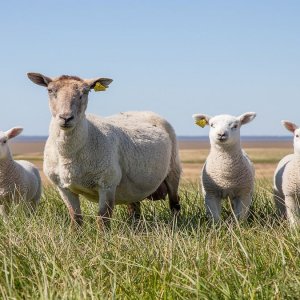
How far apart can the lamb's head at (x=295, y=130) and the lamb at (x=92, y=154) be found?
1.60m

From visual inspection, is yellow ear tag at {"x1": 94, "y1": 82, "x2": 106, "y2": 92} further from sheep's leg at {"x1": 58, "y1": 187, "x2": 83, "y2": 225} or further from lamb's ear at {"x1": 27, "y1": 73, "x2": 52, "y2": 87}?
sheep's leg at {"x1": 58, "y1": 187, "x2": 83, "y2": 225}

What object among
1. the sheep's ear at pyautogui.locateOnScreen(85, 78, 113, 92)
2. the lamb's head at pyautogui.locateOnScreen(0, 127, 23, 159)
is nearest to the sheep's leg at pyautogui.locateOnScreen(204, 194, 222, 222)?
the sheep's ear at pyautogui.locateOnScreen(85, 78, 113, 92)

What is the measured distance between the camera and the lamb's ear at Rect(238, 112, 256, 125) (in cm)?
763

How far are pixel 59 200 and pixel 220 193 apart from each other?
2.28 meters

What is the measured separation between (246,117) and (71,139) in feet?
7.45

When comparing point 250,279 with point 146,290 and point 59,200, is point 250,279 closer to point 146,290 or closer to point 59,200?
point 146,290

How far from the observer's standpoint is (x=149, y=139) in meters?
7.84

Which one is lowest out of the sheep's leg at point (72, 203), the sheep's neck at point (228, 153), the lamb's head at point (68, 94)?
the sheep's leg at point (72, 203)

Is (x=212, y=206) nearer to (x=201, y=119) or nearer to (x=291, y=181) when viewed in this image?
(x=291, y=181)

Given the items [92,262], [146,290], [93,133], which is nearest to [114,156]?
[93,133]

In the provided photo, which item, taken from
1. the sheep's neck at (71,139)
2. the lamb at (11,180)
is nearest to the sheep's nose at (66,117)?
the sheep's neck at (71,139)

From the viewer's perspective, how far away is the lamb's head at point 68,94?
622 cm

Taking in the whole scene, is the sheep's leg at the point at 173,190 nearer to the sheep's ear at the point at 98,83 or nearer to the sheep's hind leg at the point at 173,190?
the sheep's hind leg at the point at 173,190

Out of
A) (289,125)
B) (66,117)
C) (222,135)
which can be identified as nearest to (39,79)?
(66,117)
